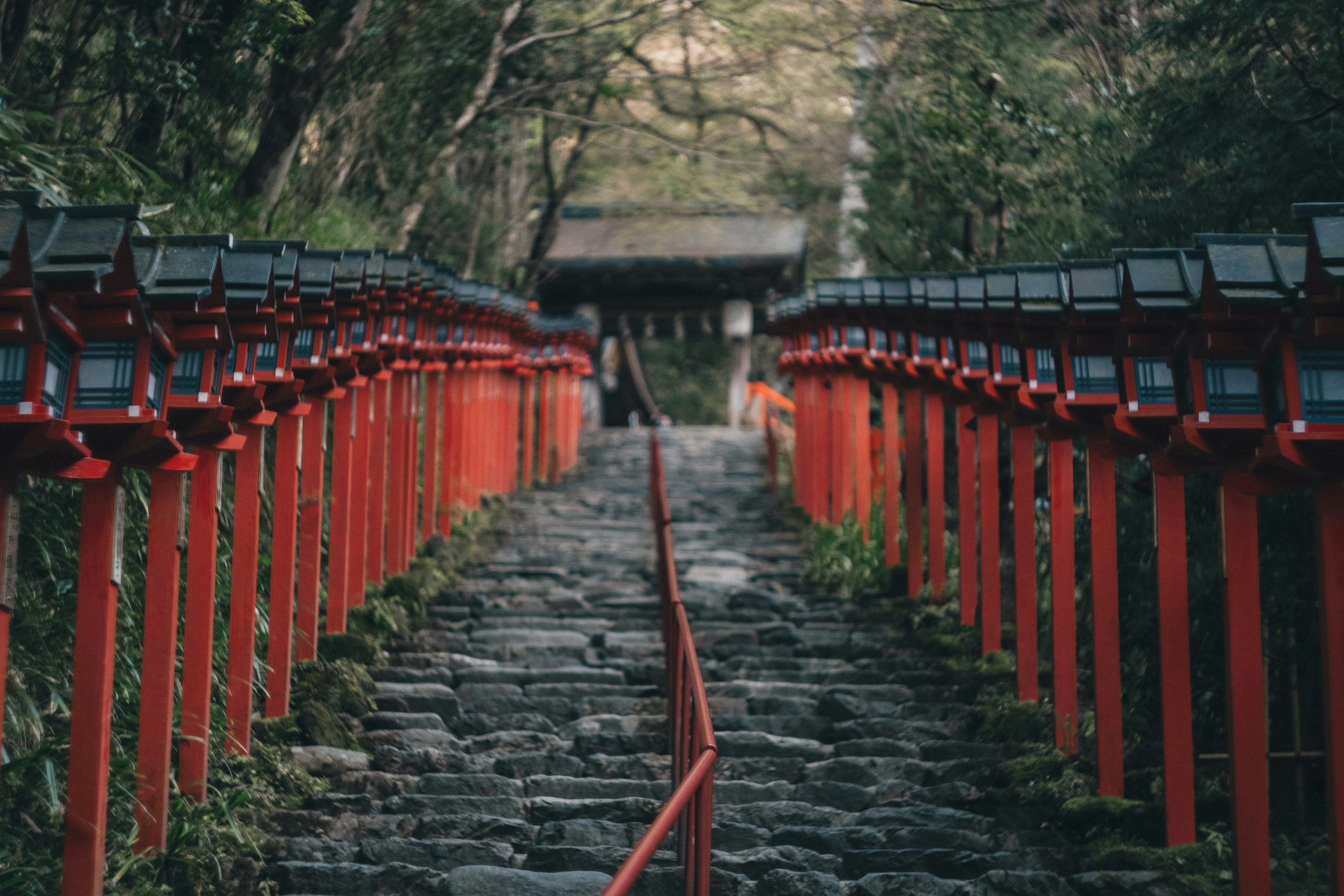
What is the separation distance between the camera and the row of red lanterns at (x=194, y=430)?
475 centimetres

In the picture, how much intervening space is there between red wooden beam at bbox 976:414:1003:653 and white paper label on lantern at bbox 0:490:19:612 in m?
6.47

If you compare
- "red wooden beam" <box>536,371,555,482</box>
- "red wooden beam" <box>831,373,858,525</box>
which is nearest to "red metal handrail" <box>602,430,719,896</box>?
"red wooden beam" <box>831,373,858,525</box>

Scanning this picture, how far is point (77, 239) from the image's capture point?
4.58m

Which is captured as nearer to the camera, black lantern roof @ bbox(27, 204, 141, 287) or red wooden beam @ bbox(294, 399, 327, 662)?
black lantern roof @ bbox(27, 204, 141, 287)

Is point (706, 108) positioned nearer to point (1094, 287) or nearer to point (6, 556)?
point (1094, 287)

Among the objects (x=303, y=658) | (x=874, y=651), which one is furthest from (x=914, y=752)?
(x=303, y=658)

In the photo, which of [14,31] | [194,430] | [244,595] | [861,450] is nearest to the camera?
[194,430]

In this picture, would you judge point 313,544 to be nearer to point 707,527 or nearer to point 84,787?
point 84,787

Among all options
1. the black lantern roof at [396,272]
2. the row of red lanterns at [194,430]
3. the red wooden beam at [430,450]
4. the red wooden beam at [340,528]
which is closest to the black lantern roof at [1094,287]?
the row of red lanterns at [194,430]

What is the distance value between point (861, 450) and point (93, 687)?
10.0m

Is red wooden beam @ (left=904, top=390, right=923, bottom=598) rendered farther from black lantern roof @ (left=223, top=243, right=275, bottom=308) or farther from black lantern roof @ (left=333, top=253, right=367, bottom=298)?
black lantern roof @ (left=223, top=243, right=275, bottom=308)

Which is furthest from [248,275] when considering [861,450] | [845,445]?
[845,445]

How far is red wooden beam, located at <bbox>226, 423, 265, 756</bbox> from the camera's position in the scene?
7523 mm

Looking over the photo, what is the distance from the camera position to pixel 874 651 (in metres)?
10.6
